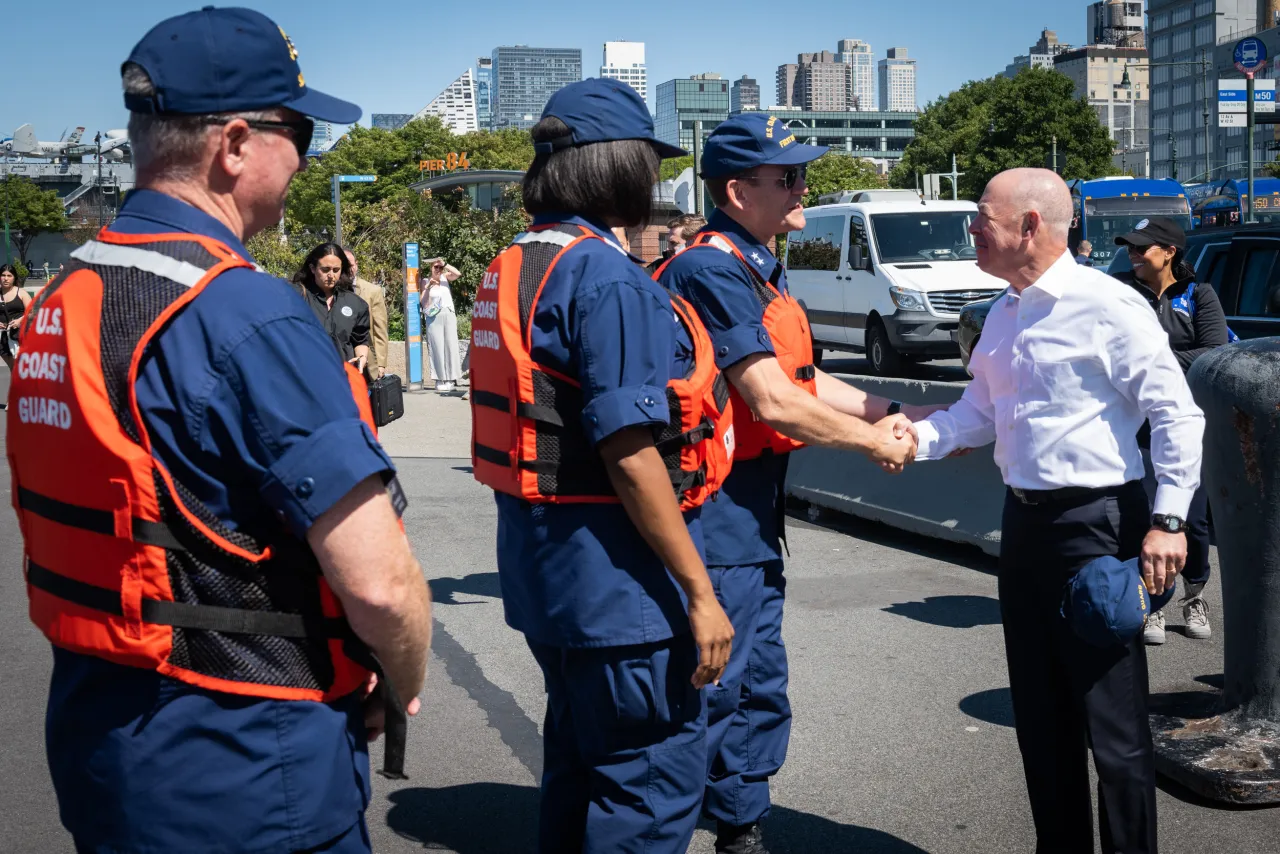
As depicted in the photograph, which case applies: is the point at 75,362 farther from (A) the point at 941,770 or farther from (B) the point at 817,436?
(A) the point at 941,770

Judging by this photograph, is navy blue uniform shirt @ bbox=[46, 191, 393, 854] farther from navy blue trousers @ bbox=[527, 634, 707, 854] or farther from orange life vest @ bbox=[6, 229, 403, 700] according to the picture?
navy blue trousers @ bbox=[527, 634, 707, 854]

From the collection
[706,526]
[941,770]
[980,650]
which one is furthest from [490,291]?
[980,650]

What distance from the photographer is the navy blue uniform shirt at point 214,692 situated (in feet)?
5.94

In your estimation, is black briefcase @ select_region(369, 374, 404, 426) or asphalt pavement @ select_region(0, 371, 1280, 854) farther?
asphalt pavement @ select_region(0, 371, 1280, 854)

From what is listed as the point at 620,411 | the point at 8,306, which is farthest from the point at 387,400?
the point at 8,306

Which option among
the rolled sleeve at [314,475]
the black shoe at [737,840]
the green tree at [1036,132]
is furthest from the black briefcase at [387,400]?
the green tree at [1036,132]

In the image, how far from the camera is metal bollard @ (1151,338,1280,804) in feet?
13.9

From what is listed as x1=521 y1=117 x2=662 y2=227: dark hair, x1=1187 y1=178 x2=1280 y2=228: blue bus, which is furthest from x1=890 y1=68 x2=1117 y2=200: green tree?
x1=521 y1=117 x2=662 y2=227: dark hair

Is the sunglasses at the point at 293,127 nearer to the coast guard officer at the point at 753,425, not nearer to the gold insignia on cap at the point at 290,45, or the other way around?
the gold insignia on cap at the point at 290,45

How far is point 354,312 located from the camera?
938 cm

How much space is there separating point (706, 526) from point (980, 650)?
2.86 metres

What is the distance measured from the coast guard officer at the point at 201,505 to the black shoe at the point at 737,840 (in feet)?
6.65

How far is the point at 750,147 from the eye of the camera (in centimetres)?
378

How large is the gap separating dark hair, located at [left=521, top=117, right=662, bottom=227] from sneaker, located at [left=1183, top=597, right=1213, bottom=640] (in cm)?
429
